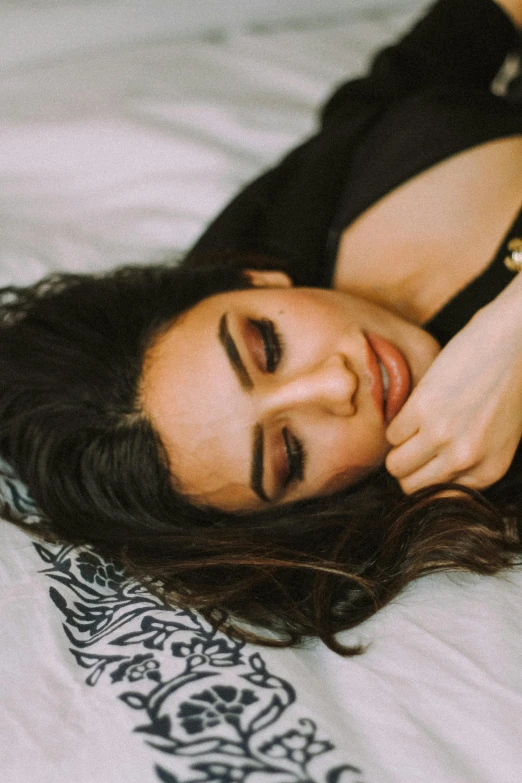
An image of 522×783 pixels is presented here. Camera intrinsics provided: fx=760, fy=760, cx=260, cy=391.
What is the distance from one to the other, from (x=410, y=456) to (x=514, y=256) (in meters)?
0.37

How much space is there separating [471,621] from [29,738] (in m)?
0.41

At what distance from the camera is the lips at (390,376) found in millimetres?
975

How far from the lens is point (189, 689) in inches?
26.4

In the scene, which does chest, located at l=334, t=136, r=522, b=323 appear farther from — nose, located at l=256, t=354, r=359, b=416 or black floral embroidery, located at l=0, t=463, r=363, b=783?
black floral embroidery, located at l=0, t=463, r=363, b=783

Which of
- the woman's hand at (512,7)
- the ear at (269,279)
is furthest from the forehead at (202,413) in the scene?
the woman's hand at (512,7)

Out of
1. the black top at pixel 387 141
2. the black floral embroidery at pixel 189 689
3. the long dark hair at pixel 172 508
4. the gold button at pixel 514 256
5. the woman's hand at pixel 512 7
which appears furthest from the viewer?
the woman's hand at pixel 512 7

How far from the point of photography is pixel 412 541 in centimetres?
91

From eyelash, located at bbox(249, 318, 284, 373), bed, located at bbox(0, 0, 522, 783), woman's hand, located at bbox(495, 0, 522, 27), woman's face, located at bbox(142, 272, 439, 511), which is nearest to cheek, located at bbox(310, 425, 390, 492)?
woman's face, located at bbox(142, 272, 439, 511)

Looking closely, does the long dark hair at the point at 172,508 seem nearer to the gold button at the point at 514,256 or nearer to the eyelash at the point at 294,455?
the eyelash at the point at 294,455

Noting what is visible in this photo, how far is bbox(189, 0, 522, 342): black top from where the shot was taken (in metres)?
1.24

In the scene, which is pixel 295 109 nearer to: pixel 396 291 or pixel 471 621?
pixel 396 291

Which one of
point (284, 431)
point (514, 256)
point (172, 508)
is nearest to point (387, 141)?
point (514, 256)

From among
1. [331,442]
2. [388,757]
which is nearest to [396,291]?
[331,442]

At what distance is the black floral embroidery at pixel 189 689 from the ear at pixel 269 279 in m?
0.50
